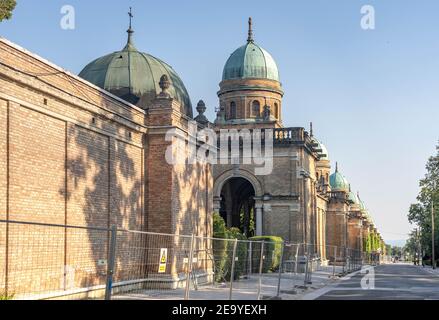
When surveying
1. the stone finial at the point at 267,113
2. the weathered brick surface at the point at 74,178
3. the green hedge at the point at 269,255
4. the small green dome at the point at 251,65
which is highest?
the small green dome at the point at 251,65

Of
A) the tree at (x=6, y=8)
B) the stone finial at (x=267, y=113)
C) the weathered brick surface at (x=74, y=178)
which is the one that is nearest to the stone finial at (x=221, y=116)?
the stone finial at (x=267, y=113)

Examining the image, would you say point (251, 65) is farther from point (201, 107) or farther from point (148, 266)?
point (148, 266)

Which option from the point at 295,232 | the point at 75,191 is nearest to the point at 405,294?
the point at 75,191

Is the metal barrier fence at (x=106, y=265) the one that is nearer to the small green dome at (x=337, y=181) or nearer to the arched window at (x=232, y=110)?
the arched window at (x=232, y=110)

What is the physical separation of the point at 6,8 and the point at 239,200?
41256mm

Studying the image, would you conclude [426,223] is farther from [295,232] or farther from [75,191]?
[75,191]

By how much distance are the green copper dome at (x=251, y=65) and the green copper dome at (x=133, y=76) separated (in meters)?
24.4

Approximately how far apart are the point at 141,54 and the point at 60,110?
38.6ft

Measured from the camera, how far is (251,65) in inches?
2133

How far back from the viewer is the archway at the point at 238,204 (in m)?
54.1

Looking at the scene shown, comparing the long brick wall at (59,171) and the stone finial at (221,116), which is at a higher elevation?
the stone finial at (221,116)

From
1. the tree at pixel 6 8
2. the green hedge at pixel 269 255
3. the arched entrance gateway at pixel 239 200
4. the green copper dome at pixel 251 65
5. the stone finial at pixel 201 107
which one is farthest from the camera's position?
the green copper dome at pixel 251 65

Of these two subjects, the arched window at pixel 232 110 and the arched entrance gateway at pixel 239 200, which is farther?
the arched window at pixel 232 110
